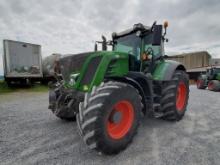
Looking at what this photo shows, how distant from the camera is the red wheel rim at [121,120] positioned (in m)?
2.51

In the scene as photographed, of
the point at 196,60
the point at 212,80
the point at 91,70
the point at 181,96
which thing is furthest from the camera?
the point at 196,60

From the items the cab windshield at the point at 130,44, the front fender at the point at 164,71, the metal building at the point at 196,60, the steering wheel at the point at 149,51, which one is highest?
the metal building at the point at 196,60

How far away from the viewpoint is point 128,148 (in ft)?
8.48

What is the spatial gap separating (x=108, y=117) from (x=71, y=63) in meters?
1.43

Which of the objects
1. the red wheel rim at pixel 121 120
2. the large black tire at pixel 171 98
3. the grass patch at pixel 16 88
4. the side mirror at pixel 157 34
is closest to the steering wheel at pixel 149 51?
the side mirror at pixel 157 34

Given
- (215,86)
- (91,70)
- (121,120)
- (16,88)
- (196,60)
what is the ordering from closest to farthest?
(121,120) < (91,70) < (16,88) < (215,86) < (196,60)

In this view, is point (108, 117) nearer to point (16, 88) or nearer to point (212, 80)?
point (16, 88)

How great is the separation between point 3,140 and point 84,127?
5.93 feet

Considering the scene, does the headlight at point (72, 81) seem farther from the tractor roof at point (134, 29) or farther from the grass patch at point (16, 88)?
the grass patch at point (16, 88)

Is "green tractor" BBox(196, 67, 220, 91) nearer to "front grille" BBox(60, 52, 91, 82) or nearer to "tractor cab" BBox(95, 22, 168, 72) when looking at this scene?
"tractor cab" BBox(95, 22, 168, 72)

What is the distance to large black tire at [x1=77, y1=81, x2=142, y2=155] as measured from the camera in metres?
2.15

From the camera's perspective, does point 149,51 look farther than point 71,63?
Yes

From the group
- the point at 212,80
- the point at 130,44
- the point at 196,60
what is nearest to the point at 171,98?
the point at 130,44

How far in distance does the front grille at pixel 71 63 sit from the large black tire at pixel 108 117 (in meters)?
0.86
